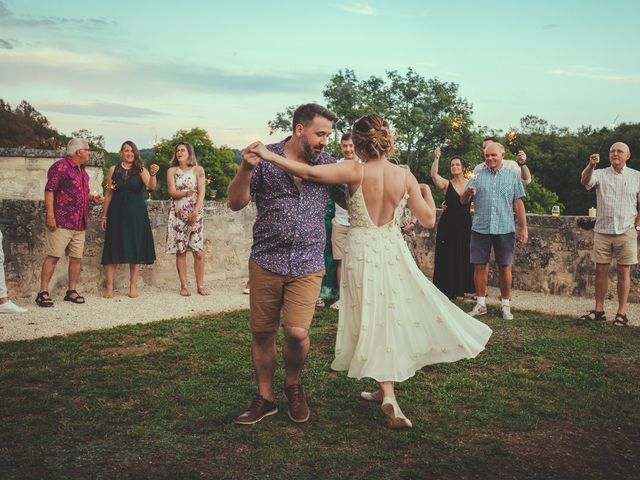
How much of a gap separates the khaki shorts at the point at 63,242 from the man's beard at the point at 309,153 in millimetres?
5302

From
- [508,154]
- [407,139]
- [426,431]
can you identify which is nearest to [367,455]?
[426,431]

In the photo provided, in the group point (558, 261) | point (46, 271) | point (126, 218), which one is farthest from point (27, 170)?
point (558, 261)

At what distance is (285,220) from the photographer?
390cm

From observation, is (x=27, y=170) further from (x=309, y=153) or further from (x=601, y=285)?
(x=309, y=153)

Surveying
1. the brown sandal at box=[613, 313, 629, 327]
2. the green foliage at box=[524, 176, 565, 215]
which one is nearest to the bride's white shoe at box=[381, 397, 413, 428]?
the brown sandal at box=[613, 313, 629, 327]

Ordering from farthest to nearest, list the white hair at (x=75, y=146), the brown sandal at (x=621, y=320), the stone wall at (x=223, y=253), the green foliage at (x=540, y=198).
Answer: the green foliage at (x=540, y=198) → the stone wall at (x=223, y=253) → the white hair at (x=75, y=146) → the brown sandal at (x=621, y=320)

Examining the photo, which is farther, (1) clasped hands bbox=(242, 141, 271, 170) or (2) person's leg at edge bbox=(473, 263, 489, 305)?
(2) person's leg at edge bbox=(473, 263, 489, 305)

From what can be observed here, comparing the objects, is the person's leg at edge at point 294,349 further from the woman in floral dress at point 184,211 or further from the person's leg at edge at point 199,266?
the person's leg at edge at point 199,266

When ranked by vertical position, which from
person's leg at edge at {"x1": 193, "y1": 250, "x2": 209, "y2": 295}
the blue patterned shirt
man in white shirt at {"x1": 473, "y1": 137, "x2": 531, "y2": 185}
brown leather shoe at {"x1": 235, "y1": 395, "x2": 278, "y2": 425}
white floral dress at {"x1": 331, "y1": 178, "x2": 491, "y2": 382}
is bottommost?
brown leather shoe at {"x1": 235, "y1": 395, "x2": 278, "y2": 425}

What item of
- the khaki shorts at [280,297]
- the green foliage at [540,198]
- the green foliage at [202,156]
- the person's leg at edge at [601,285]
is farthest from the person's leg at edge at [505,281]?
the green foliage at [202,156]

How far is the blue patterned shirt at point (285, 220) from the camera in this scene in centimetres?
390

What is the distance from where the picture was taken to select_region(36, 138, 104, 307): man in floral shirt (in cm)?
800

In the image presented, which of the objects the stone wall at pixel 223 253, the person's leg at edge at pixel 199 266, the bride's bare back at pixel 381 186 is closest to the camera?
the bride's bare back at pixel 381 186

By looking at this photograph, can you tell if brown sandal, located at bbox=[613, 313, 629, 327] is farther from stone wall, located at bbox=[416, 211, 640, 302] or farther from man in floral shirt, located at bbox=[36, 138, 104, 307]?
man in floral shirt, located at bbox=[36, 138, 104, 307]
